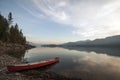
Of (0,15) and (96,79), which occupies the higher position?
(0,15)

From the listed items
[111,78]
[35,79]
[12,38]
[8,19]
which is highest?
[8,19]

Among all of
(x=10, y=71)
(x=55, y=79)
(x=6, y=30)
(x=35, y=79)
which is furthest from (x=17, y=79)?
(x=6, y=30)

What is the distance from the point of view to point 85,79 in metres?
23.5

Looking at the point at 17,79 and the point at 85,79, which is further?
the point at 85,79

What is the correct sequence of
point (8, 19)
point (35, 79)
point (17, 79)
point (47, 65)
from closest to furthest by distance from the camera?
1. point (17, 79)
2. point (35, 79)
3. point (47, 65)
4. point (8, 19)

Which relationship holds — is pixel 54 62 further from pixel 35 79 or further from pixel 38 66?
pixel 35 79

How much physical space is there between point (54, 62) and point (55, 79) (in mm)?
17419

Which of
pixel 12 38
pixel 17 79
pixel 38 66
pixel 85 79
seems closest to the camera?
pixel 17 79

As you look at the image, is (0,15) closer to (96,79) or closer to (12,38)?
(12,38)

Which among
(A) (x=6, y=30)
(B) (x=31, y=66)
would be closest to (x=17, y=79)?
(B) (x=31, y=66)

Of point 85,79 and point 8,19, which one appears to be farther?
point 8,19

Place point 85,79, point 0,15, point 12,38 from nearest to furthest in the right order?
point 85,79 < point 0,15 < point 12,38

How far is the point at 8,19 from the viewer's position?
8394 cm

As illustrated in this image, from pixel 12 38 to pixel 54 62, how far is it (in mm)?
62958
